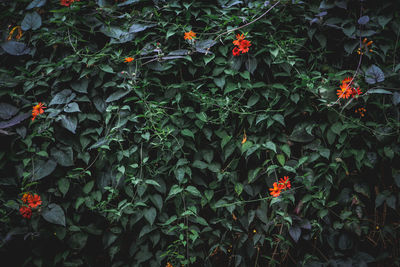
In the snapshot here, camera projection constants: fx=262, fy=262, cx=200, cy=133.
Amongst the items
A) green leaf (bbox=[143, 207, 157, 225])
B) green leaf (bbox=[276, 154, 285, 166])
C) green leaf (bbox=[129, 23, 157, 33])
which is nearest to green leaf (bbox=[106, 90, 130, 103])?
green leaf (bbox=[129, 23, 157, 33])

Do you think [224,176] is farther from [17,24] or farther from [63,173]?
[17,24]

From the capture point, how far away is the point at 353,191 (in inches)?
65.9

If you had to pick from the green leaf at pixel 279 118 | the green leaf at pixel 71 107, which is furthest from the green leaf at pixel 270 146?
the green leaf at pixel 71 107

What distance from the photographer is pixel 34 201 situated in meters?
1.62

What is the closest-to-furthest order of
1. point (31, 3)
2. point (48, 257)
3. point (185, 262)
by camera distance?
point (185, 262), point (48, 257), point (31, 3)

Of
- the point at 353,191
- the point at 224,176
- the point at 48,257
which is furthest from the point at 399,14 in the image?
the point at 48,257

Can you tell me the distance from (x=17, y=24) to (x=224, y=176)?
192cm

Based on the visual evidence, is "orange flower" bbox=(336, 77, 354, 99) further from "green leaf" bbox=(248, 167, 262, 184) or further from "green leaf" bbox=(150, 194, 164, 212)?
"green leaf" bbox=(150, 194, 164, 212)

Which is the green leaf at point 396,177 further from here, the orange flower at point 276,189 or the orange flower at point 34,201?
the orange flower at point 34,201

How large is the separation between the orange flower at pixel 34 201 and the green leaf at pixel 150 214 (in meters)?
0.65

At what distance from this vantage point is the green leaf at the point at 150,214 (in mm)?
1624

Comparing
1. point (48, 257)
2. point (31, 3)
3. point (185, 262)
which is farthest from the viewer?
point (31, 3)

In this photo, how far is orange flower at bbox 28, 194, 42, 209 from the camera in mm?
1601

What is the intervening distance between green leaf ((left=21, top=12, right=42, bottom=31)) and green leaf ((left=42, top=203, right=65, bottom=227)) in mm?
1249
